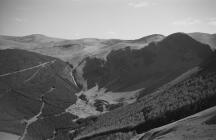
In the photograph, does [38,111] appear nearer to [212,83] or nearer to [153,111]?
[153,111]

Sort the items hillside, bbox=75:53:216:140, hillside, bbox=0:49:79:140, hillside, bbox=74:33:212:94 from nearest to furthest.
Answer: hillside, bbox=75:53:216:140, hillside, bbox=0:49:79:140, hillside, bbox=74:33:212:94

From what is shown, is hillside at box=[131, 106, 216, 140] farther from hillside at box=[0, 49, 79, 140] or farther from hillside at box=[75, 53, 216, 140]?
hillside at box=[0, 49, 79, 140]

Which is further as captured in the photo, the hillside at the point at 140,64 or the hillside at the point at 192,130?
the hillside at the point at 140,64

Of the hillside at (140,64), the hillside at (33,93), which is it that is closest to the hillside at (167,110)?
the hillside at (33,93)

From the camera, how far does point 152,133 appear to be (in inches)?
1110

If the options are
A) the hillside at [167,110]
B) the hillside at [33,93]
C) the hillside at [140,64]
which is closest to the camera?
the hillside at [167,110]

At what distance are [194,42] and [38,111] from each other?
58515 mm

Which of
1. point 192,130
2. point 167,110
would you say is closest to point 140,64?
point 167,110

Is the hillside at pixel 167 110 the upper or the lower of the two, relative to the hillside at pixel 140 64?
lower

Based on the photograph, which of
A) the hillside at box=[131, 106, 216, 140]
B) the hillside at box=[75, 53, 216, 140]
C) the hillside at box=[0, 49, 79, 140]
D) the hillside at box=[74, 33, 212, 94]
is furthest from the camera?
the hillside at box=[74, 33, 212, 94]

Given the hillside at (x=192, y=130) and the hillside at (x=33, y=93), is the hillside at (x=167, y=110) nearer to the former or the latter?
the hillside at (x=192, y=130)

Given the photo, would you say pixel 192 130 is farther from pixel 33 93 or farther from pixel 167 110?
pixel 33 93

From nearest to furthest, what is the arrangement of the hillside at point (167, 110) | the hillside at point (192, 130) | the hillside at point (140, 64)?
the hillside at point (192, 130) < the hillside at point (167, 110) < the hillside at point (140, 64)

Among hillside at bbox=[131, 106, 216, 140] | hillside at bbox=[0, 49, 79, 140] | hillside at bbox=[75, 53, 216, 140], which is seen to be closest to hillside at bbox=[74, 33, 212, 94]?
hillside at bbox=[0, 49, 79, 140]
